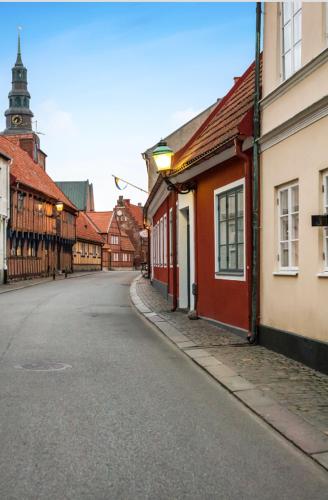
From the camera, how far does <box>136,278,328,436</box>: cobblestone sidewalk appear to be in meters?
5.55

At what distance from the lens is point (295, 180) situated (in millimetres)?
8391

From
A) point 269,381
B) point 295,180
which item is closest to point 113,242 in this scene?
point 295,180

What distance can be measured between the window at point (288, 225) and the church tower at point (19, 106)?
78.1 meters

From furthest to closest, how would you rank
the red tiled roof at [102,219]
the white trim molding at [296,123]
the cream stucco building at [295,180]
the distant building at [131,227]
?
the distant building at [131,227]
the red tiled roof at [102,219]
the cream stucco building at [295,180]
the white trim molding at [296,123]

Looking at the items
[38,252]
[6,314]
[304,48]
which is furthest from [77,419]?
[38,252]

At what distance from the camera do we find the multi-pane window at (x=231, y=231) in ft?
34.9

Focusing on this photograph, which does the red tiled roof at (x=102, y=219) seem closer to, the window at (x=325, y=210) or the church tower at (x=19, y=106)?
the church tower at (x=19, y=106)

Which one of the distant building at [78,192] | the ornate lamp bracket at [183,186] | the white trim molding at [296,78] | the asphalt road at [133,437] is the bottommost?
the asphalt road at [133,437]

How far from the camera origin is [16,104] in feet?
278

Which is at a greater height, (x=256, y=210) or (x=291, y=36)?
(x=291, y=36)

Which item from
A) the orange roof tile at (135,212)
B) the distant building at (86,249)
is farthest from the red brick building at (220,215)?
the orange roof tile at (135,212)

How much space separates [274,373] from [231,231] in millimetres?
4398

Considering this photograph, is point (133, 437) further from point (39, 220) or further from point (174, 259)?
point (39, 220)

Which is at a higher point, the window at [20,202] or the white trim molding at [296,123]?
the window at [20,202]
